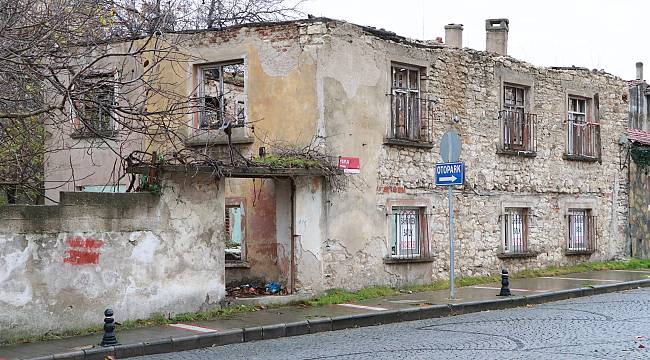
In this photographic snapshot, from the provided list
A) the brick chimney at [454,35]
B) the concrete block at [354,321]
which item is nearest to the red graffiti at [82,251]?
the concrete block at [354,321]

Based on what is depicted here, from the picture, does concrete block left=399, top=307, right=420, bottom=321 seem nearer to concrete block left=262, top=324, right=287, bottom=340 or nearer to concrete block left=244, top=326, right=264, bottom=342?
concrete block left=262, top=324, right=287, bottom=340

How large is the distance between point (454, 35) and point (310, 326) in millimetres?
10223

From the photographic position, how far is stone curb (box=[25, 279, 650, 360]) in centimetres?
1124

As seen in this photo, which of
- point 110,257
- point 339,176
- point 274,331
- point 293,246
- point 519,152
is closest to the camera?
point 110,257

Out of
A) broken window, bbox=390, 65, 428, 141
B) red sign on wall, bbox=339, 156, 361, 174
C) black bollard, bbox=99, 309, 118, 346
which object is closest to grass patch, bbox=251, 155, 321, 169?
red sign on wall, bbox=339, 156, 361, 174

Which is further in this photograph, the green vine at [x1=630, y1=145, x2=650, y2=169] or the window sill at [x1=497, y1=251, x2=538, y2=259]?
the green vine at [x1=630, y1=145, x2=650, y2=169]

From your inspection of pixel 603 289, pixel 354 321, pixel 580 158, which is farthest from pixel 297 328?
pixel 580 158

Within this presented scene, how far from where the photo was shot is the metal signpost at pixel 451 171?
1568 centimetres

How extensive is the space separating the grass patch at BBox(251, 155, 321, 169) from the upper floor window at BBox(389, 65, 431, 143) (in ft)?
8.42

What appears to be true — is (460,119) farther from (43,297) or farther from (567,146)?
(43,297)

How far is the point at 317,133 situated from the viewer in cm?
1631

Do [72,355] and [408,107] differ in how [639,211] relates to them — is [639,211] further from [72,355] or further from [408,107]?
[72,355]

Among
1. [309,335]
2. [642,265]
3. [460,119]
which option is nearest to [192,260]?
[309,335]

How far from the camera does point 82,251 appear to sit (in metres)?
12.4
